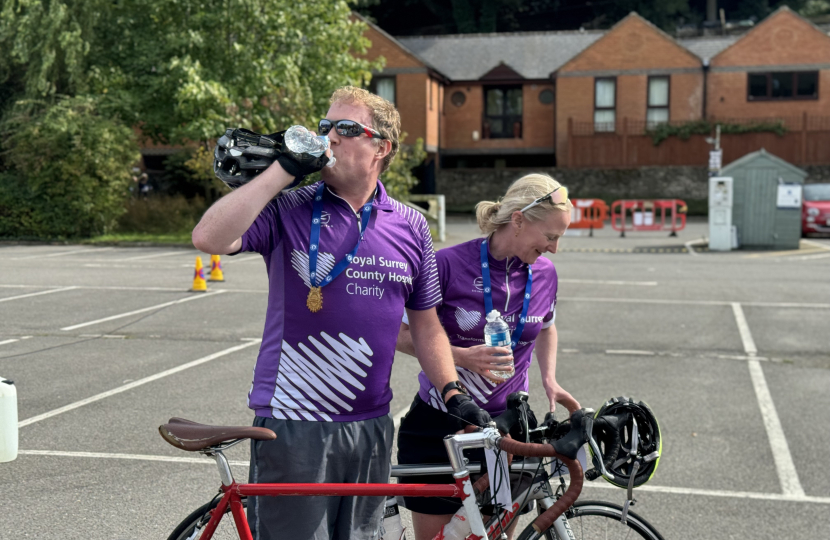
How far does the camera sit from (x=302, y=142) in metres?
2.66

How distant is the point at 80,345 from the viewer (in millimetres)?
10422

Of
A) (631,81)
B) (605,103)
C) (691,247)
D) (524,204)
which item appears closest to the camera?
(524,204)

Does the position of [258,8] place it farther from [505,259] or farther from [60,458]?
[505,259]

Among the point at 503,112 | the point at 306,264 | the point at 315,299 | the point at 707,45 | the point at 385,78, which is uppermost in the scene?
the point at 707,45

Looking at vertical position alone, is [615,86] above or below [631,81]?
below

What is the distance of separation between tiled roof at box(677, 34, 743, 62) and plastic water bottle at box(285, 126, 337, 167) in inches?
1773

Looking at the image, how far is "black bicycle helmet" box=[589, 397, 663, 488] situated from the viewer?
2.88 meters

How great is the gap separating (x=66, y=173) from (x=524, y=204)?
25708 mm

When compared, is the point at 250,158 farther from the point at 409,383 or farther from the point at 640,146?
the point at 640,146

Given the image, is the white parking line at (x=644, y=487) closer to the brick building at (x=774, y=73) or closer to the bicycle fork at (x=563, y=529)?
the bicycle fork at (x=563, y=529)

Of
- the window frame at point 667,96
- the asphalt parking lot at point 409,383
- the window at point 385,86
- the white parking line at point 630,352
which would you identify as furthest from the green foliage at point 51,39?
the window frame at point 667,96

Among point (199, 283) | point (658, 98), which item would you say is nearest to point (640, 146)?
point (658, 98)

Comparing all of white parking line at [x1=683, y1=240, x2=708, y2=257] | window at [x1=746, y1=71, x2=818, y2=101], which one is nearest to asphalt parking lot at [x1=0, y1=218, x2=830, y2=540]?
white parking line at [x1=683, y1=240, x2=708, y2=257]

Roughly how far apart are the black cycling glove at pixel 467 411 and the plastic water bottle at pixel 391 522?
520 millimetres
